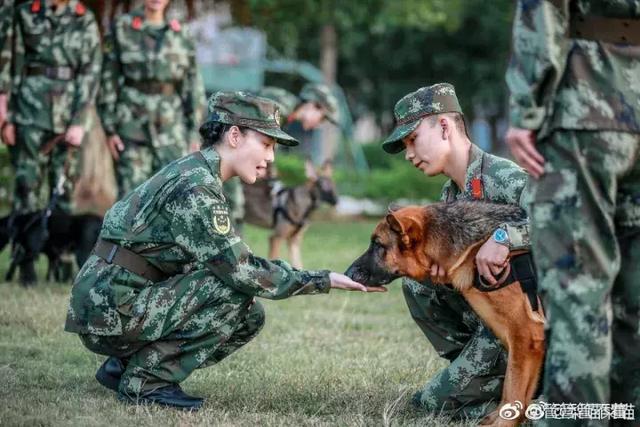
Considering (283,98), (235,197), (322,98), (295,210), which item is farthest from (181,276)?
(283,98)

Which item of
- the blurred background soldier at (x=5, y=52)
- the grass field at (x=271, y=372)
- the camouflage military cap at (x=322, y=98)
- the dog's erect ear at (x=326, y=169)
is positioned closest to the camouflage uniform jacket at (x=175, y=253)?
the grass field at (x=271, y=372)

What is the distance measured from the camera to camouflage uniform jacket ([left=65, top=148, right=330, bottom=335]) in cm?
493

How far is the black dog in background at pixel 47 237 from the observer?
9680 millimetres

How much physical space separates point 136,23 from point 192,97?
0.84 metres

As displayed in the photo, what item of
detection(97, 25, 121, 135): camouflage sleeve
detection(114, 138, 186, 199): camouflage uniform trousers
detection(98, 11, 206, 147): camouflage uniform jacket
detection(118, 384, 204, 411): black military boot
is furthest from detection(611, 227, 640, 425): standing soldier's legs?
detection(97, 25, 121, 135): camouflage sleeve

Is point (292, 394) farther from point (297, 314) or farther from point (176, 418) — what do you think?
point (297, 314)

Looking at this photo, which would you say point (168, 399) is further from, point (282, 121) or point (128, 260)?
point (282, 121)

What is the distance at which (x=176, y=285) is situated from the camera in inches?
200

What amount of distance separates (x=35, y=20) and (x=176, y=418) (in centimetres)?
577

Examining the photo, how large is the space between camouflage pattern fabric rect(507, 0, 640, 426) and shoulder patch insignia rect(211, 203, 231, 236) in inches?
66.2

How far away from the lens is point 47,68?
961 cm

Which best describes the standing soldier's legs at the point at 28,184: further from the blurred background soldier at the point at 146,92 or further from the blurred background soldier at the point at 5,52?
the blurred background soldier at the point at 146,92

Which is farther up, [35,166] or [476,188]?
[476,188]

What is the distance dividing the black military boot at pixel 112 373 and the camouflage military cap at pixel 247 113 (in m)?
1.37
